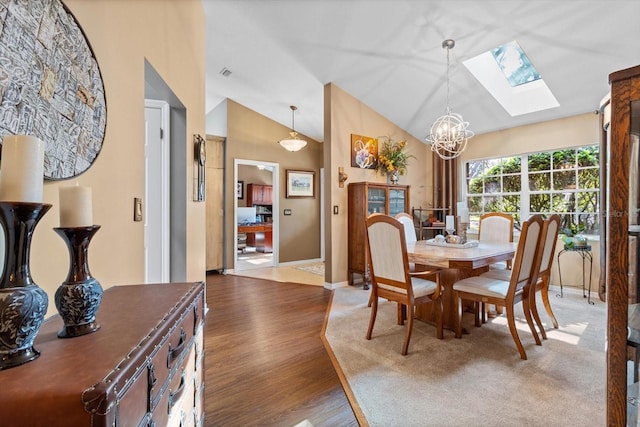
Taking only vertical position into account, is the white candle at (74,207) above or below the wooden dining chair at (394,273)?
above

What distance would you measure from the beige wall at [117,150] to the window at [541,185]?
4.99 metres

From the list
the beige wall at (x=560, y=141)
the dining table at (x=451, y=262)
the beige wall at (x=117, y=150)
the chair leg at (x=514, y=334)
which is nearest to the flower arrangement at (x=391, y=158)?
the beige wall at (x=560, y=141)

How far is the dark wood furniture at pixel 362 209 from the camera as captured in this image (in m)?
4.40

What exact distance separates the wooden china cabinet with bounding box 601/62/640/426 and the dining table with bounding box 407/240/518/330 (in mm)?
1344

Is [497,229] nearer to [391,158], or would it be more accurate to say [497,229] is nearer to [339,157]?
[391,158]

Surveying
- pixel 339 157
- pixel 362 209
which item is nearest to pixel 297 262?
pixel 362 209

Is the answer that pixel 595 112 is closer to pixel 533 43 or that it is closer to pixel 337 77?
pixel 533 43

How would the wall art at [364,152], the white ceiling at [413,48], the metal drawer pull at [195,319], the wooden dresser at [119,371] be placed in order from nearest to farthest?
the wooden dresser at [119,371] < the metal drawer pull at [195,319] < the white ceiling at [413,48] < the wall art at [364,152]

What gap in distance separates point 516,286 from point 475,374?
80cm

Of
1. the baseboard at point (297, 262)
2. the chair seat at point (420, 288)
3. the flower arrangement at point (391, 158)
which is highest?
the flower arrangement at point (391, 158)

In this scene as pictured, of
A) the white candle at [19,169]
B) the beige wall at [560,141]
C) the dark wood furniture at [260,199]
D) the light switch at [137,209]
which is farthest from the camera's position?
the dark wood furniture at [260,199]

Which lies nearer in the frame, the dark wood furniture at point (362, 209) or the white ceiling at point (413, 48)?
the white ceiling at point (413, 48)

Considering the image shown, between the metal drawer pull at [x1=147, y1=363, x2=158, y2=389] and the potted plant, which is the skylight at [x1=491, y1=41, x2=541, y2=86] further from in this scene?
the metal drawer pull at [x1=147, y1=363, x2=158, y2=389]

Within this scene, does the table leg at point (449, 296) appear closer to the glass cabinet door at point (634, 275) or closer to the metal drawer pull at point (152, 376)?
the glass cabinet door at point (634, 275)
